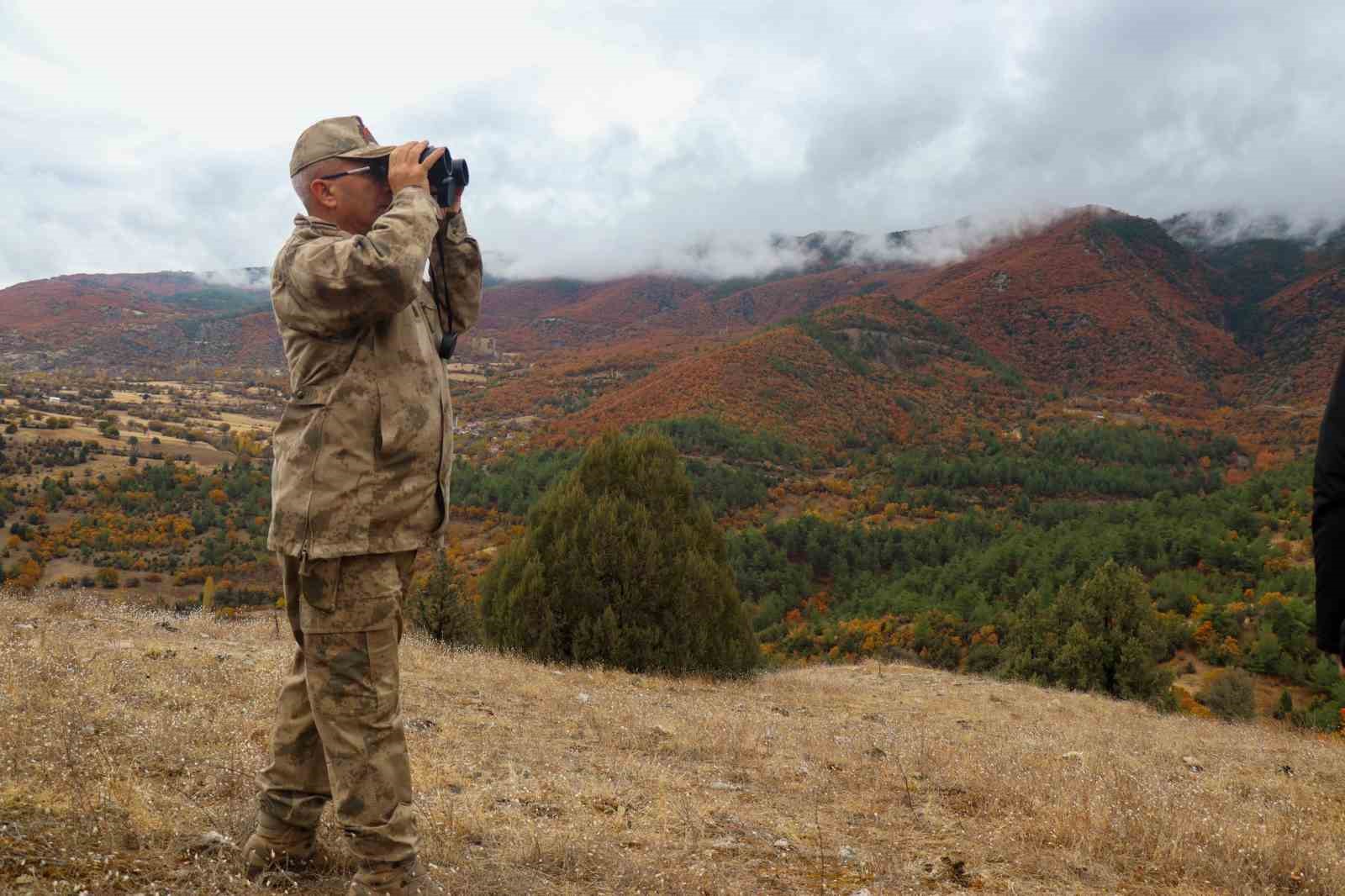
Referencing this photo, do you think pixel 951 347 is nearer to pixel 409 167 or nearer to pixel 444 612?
pixel 444 612

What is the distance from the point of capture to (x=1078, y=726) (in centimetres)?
1030

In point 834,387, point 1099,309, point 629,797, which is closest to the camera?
point 629,797

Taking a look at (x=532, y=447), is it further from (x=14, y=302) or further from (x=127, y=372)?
(x=14, y=302)

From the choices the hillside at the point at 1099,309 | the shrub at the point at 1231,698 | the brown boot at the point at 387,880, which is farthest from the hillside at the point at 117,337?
the brown boot at the point at 387,880

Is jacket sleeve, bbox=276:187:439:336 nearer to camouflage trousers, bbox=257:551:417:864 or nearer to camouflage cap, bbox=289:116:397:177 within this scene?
camouflage cap, bbox=289:116:397:177

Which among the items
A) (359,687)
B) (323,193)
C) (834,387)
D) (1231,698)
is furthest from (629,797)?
(834,387)

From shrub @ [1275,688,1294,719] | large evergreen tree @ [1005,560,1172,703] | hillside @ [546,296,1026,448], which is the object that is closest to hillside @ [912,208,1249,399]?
hillside @ [546,296,1026,448]

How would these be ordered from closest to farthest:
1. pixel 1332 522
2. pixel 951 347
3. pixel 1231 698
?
pixel 1332 522 → pixel 1231 698 → pixel 951 347

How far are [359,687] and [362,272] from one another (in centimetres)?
115

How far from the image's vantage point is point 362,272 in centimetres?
197

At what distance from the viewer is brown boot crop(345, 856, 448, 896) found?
2.08m

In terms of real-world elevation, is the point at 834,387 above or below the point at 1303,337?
below

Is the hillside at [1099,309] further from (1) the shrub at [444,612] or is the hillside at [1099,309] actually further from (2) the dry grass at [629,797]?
(2) the dry grass at [629,797]

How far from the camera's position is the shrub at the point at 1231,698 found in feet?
77.6
